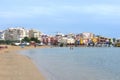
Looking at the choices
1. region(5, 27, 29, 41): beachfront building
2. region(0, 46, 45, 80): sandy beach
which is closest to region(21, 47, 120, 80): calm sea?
region(0, 46, 45, 80): sandy beach

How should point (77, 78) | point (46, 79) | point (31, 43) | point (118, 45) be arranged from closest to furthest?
point (46, 79)
point (77, 78)
point (31, 43)
point (118, 45)

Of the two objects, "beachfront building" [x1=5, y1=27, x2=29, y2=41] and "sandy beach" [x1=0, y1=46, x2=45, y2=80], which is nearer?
"sandy beach" [x1=0, y1=46, x2=45, y2=80]

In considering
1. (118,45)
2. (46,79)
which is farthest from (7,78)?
(118,45)

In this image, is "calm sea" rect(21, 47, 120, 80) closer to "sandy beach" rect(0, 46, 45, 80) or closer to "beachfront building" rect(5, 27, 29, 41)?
"sandy beach" rect(0, 46, 45, 80)

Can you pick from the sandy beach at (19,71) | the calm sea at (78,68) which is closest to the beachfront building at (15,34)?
the calm sea at (78,68)

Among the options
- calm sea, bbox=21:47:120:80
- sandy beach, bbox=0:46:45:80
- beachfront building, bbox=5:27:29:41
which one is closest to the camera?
sandy beach, bbox=0:46:45:80

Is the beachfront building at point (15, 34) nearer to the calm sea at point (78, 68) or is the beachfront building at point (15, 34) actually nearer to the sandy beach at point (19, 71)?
the calm sea at point (78, 68)

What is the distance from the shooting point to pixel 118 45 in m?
186

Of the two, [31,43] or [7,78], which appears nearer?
[7,78]

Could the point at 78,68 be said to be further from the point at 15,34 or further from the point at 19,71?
the point at 15,34

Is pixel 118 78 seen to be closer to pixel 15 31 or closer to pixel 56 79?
pixel 56 79

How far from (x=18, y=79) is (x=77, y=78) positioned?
388cm

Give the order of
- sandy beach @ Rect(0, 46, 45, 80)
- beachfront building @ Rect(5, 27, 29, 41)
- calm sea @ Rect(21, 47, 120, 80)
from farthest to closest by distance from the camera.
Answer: beachfront building @ Rect(5, 27, 29, 41) → calm sea @ Rect(21, 47, 120, 80) → sandy beach @ Rect(0, 46, 45, 80)

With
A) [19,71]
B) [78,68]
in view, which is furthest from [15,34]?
[19,71]
